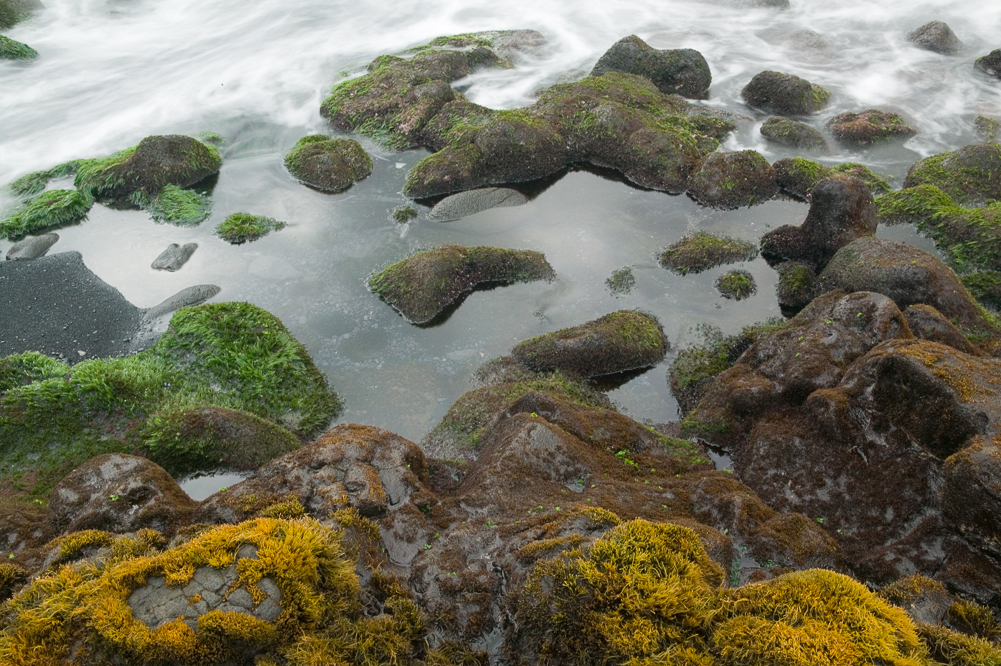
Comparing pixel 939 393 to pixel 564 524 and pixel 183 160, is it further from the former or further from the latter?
pixel 183 160

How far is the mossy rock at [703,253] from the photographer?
1482 centimetres

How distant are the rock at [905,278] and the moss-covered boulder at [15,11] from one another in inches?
1385

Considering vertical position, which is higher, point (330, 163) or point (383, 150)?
point (330, 163)

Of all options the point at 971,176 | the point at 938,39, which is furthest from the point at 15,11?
the point at 938,39

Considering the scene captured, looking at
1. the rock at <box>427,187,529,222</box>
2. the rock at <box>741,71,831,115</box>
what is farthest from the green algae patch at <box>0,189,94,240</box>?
the rock at <box>741,71,831,115</box>

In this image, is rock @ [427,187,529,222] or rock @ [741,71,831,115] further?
rock @ [741,71,831,115]

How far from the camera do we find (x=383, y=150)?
1998 centimetres

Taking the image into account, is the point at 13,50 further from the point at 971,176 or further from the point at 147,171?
the point at 971,176

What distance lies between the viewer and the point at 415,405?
11.9 m

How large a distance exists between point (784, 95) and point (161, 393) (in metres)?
21.0

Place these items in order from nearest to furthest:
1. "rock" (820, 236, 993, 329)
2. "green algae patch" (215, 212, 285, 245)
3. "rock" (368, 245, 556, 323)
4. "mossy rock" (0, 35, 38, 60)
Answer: "rock" (820, 236, 993, 329) → "rock" (368, 245, 556, 323) → "green algae patch" (215, 212, 285, 245) → "mossy rock" (0, 35, 38, 60)

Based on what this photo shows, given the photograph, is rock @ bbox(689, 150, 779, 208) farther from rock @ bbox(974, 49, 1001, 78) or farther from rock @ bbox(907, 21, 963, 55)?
rock @ bbox(907, 21, 963, 55)

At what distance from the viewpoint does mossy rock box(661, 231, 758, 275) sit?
1482cm

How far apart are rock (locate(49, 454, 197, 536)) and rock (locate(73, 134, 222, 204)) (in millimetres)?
12238
